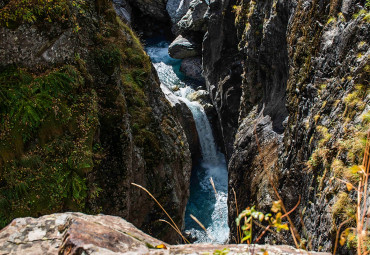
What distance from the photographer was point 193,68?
99.2 ft

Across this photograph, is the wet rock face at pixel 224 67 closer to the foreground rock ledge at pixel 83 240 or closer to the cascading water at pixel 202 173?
the cascading water at pixel 202 173

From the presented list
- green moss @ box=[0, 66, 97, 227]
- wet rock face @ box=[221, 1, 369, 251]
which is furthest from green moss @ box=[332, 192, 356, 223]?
green moss @ box=[0, 66, 97, 227]

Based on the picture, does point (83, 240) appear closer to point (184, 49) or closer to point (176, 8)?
point (184, 49)

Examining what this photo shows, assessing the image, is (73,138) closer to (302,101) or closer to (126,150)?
(126,150)

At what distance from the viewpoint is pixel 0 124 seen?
23.0 ft

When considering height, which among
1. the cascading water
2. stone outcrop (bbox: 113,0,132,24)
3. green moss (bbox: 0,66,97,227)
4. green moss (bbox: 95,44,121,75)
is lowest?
the cascading water

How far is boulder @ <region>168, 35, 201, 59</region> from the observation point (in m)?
30.8

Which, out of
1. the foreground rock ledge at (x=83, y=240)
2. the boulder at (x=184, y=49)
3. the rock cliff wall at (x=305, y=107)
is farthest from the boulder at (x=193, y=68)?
the foreground rock ledge at (x=83, y=240)

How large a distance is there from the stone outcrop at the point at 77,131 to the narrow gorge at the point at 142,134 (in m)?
0.03

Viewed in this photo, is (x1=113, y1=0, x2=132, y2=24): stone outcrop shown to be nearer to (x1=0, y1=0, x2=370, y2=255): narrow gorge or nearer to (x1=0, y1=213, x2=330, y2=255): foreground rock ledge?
(x1=0, y1=0, x2=370, y2=255): narrow gorge

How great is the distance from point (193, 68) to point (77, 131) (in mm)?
23674

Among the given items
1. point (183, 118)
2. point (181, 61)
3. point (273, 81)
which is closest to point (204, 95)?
point (183, 118)

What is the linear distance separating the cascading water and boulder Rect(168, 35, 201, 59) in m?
1.07

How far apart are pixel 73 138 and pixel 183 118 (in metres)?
15.7
